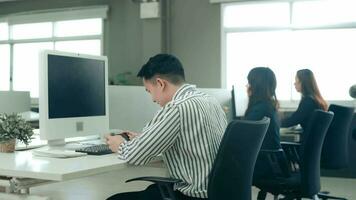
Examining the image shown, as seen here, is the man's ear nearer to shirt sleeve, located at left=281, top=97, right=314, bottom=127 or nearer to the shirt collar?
the shirt collar

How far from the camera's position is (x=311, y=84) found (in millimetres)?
4312

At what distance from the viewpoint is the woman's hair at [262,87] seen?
10.3 feet

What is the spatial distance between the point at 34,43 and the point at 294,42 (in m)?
4.76

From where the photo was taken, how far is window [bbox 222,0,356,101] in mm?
6074

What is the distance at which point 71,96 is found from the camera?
2.38m

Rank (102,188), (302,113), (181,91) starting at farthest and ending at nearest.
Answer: (102,188)
(302,113)
(181,91)

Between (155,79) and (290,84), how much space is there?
4567mm

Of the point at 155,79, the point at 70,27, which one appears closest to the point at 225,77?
the point at 70,27

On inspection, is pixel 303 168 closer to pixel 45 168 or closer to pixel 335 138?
pixel 335 138

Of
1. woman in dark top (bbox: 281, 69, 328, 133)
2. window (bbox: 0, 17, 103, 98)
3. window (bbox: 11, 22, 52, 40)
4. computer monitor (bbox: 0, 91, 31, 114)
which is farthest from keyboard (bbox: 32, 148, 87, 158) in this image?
window (bbox: 11, 22, 52, 40)

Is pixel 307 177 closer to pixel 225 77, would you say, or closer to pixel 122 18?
pixel 225 77

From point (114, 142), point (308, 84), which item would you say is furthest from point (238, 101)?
point (114, 142)

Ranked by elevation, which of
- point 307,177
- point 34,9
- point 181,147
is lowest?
point 307,177

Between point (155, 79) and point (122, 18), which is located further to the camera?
point (122, 18)
